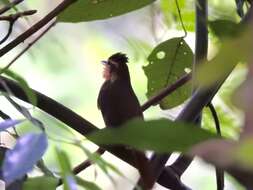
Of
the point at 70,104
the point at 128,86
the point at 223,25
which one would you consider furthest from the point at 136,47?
the point at 70,104

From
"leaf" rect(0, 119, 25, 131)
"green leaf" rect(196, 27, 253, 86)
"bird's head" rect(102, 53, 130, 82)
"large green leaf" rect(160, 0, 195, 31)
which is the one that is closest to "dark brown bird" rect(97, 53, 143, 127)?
"bird's head" rect(102, 53, 130, 82)

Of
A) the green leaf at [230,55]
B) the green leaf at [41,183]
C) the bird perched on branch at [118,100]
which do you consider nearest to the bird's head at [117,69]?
the bird perched on branch at [118,100]

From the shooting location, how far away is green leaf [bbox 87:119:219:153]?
0.24 metres

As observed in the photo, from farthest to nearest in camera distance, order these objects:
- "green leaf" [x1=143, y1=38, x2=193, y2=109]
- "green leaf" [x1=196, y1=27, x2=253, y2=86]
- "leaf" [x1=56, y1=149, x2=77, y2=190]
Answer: "green leaf" [x1=143, y1=38, x2=193, y2=109]
"leaf" [x1=56, y1=149, x2=77, y2=190]
"green leaf" [x1=196, y1=27, x2=253, y2=86]

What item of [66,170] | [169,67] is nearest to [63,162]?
[66,170]

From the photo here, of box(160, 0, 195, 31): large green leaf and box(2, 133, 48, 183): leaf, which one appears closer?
box(2, 133, 48, 183): leaf

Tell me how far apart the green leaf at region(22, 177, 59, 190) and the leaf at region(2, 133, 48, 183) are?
7 centimetres

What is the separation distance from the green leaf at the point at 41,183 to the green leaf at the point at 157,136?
4.3 inches

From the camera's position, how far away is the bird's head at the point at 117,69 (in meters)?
0.59

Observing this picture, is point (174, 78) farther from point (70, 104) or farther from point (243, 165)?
point (70, 104)

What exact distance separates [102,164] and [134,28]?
113cm

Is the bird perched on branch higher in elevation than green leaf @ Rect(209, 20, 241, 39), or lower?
lower

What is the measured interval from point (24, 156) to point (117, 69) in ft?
1.15

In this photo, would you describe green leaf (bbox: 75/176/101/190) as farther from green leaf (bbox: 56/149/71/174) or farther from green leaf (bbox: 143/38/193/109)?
green leaf (bbox: 143/38/193/109)
